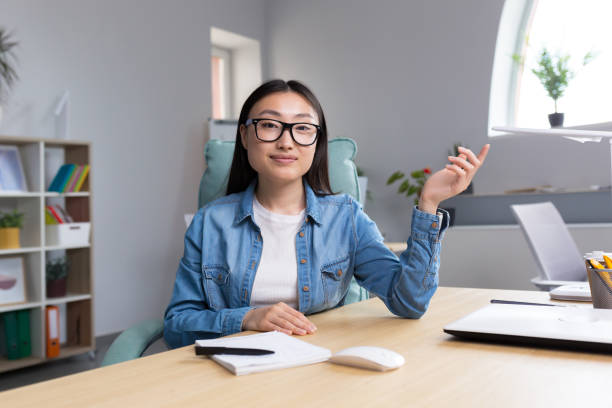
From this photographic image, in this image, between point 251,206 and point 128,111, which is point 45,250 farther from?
point 251,206

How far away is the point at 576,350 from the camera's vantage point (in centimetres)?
78

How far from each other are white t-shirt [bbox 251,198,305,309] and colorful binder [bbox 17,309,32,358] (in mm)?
2545

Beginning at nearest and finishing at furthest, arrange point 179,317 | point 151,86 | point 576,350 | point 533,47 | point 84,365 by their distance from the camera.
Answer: point 576,350 < point 179,317 < point 84,365 < point 533,47 < point 151,86

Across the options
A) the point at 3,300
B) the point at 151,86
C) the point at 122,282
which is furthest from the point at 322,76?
the point at 3,300

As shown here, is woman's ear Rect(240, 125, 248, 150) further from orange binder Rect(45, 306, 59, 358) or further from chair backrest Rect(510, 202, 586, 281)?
orange binder Rect(45, 306, 59, 358)

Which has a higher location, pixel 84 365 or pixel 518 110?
pixel 518 110

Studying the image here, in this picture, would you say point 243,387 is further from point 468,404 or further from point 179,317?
point 179,317

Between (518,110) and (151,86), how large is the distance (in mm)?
2913

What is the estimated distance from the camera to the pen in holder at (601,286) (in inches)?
38.2

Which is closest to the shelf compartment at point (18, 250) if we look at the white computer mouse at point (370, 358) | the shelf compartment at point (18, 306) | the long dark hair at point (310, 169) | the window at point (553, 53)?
the shelf compartment at point (18, 306)

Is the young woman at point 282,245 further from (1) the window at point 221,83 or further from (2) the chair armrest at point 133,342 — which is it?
(1) the window at point 221,83

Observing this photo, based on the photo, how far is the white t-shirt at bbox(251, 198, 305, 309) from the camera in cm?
124

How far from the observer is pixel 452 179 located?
3.46ft

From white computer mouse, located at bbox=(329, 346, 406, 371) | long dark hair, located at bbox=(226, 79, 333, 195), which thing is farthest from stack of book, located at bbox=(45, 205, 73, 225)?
white computer mouse, located at bbox=(329, 346, 406, 371)
